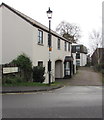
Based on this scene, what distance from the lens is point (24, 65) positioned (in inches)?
789

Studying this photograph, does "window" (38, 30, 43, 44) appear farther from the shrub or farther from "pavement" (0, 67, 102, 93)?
"pavement" (0, 67, 102, 93)

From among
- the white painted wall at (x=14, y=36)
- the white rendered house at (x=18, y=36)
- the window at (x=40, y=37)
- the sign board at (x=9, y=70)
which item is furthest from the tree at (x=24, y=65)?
the window at (x=40, y=37)

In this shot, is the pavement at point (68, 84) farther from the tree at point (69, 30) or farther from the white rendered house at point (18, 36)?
the tree at point (69, 30)

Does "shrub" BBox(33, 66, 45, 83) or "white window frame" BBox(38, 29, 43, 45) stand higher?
"white window frame" BBox(38, 29, 43, 45)

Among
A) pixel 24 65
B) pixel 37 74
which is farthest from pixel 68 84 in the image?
pixel 24 65

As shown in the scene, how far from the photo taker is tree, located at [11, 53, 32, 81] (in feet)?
64.8

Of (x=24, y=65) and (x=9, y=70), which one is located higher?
(x=24, y=65)

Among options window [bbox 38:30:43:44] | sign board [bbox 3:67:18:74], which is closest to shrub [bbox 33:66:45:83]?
sign board [bbox 3:67:18:74]

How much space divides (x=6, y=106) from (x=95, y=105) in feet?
12.1

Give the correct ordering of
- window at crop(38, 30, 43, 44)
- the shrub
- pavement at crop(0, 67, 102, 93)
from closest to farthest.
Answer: pavement at crop(0, 67, 102, 93) → the shrub → window at crop(38, 30, 43, 44)

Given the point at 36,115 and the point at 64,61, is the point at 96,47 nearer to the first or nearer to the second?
the point at 64,61

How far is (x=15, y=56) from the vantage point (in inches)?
845

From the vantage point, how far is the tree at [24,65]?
64.8 ft

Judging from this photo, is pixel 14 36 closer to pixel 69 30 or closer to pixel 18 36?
pixel 18 36
